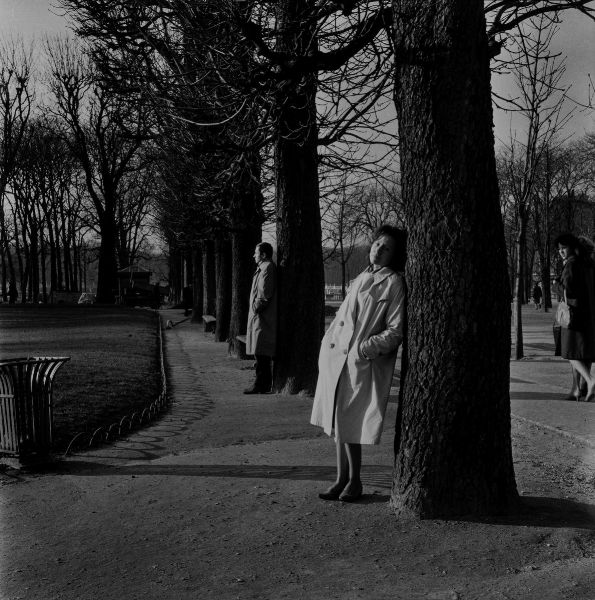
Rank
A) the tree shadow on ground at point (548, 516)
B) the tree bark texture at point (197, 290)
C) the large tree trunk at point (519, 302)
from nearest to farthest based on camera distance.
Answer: the tree shadow on ground at point (548, 516)
the large tree trunk at point (519, 302)
the tree bark texture at point (197, 290)

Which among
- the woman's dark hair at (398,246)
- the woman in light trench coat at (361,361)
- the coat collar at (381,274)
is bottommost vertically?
the woman in light trench coat at (361,361)

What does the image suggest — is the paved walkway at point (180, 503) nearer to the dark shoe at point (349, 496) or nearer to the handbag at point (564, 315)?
the dark shoe at point (349, 496)

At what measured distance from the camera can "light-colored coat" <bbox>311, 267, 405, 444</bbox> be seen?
17.3 ft

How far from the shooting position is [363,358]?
17.5 ft

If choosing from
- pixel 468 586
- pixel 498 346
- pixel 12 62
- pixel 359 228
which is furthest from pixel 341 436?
pixel 359 228

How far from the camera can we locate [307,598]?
3.94 m

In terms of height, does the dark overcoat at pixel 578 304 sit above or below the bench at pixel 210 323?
above

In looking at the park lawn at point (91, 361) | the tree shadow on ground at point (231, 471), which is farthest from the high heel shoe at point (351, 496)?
the park lawn at point (91, 361)

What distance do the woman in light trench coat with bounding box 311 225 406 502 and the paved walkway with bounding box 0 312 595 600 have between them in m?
0.42

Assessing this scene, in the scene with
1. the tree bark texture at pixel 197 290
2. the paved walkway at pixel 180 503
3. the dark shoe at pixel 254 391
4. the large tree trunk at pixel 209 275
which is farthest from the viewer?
the tree bark texture at pixel 197 290

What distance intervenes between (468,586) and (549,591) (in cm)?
38

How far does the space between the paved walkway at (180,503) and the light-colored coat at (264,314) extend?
4.73 feet

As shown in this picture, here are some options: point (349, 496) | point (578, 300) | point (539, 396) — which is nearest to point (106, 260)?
point (539, 396)

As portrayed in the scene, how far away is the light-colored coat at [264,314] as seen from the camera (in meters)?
11.1
